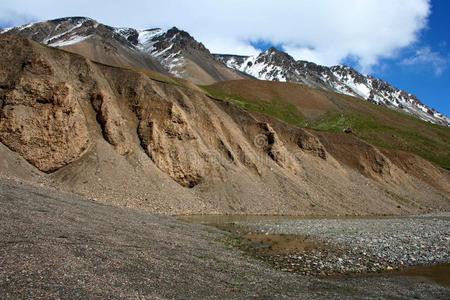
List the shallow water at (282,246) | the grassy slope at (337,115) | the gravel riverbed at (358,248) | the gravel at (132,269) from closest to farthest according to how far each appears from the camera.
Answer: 1. the gravel at (132,269)
2. the shallow water at (282,246)
3. the gravel riverbed at (358,248)
4. the grassy slope at (337,115)

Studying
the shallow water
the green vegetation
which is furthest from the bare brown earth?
the green vegetation

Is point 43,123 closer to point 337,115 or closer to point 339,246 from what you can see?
point 339,246

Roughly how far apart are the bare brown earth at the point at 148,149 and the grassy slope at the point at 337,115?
44.1m

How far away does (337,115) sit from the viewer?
137500 millimetres

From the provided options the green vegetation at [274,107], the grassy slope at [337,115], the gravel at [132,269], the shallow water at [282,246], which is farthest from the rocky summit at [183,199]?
the green vegetation at [274,107]

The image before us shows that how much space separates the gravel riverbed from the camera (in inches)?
1012

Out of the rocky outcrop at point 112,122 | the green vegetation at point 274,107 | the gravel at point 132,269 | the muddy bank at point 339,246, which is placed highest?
the green vegetation at point 274,107

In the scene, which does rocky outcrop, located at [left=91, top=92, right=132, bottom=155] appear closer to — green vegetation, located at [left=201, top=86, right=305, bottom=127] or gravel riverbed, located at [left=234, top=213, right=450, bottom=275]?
gravel riverbed, located at [left=234, top=213, right=450, bottom=275]

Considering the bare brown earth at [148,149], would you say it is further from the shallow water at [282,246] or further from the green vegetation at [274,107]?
the green vegetation at [274,107]

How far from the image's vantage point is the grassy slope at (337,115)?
4825 inches

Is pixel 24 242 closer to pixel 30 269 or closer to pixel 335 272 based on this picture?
pixel 30 269

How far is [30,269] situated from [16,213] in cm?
1045

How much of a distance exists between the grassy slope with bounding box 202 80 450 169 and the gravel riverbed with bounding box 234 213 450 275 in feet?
253

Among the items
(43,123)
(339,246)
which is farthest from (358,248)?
(43,123)
